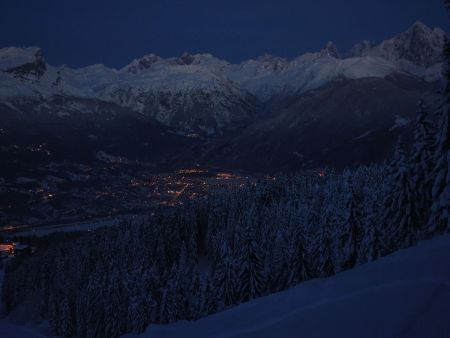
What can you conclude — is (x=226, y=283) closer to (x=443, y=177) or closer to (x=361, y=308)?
(x=443, y=177)

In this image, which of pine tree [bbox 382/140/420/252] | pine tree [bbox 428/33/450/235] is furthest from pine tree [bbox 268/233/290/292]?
pine tree [bbox 428/33/450/235]

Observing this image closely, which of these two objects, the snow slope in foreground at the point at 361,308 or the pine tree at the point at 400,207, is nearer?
the snow slope in foreground at the point at 361,308

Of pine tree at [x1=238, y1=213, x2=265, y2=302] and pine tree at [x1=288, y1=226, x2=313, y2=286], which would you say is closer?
pine tree at [x1=288, y1=226, x2=313, y2=286]

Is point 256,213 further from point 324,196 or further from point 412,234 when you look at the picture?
point 412,234

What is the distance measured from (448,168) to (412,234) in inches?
418

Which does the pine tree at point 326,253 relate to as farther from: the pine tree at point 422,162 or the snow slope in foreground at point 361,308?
the snow slope in foreground at point 361,308

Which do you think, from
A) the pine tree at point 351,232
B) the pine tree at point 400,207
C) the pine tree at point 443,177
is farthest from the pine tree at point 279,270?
the pine tree at point 443,177

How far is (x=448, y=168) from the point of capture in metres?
26.7

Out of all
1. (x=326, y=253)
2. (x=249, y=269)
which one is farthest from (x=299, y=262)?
(x=249, y=269)

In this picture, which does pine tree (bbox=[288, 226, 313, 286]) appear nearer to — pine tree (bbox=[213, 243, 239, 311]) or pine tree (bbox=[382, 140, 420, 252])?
pine tree (bbox=[213, 243, 239, 311])

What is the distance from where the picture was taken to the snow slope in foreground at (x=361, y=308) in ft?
40.9

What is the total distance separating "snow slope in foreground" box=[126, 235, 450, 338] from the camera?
1246cm

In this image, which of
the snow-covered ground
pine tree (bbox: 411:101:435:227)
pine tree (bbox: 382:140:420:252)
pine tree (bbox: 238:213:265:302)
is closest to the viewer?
the snow-covered ground

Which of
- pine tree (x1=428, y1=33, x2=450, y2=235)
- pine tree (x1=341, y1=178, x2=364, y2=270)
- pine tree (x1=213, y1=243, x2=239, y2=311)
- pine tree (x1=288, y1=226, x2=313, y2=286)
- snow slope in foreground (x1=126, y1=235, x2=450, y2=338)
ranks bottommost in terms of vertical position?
pine tree (x1=213, y1=243, x2=239, y2=311)
